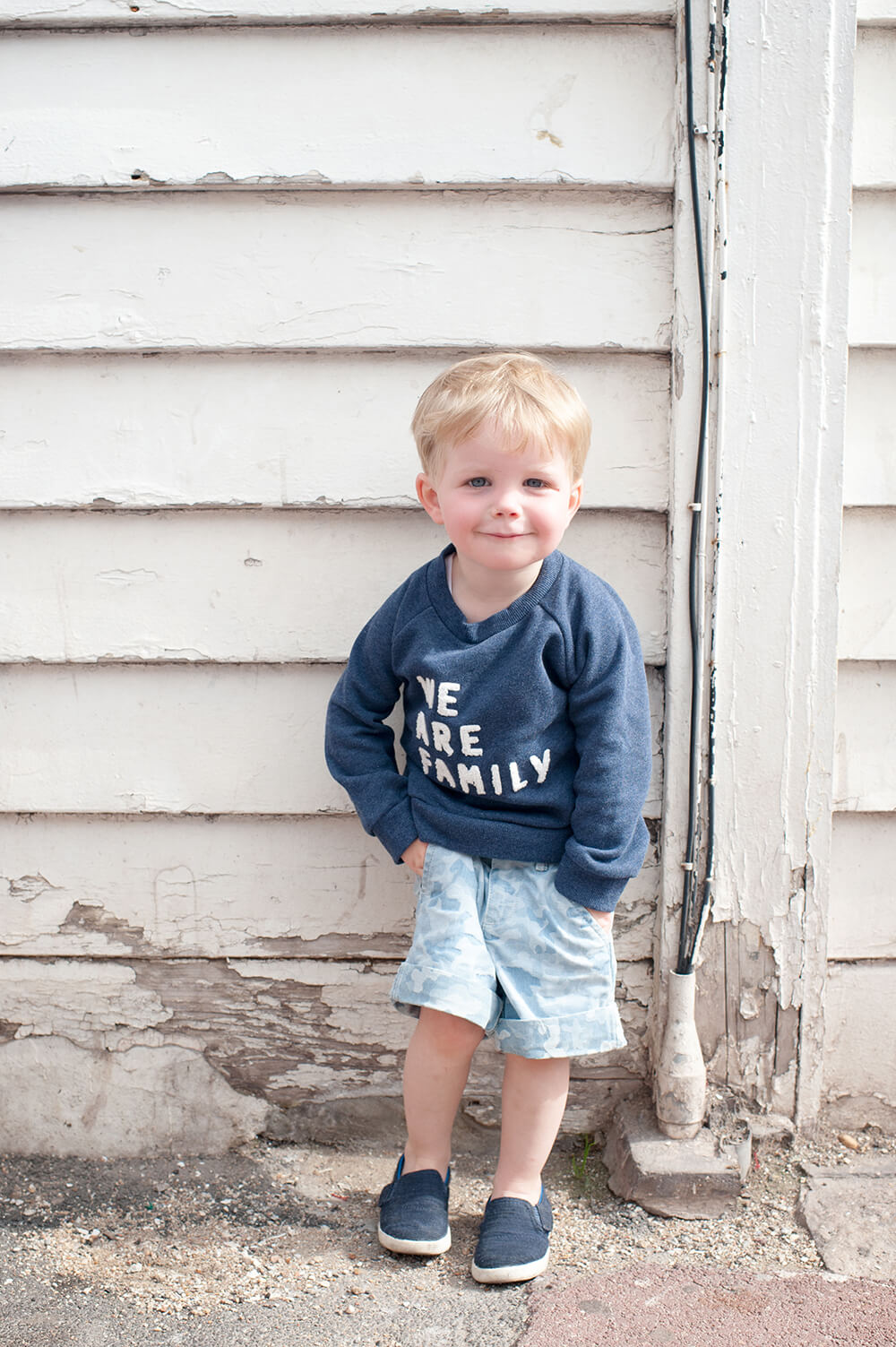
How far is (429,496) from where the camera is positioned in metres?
1.83

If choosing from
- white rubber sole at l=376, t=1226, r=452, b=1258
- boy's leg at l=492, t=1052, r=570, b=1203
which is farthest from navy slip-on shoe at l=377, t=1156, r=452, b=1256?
boy's leg at l=492, t=1052, r=570, b=1203

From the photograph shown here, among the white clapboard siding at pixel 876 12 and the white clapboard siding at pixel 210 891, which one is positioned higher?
the white clapboard siding at pixel 876 12

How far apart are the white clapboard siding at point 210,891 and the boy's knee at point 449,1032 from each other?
0.30m

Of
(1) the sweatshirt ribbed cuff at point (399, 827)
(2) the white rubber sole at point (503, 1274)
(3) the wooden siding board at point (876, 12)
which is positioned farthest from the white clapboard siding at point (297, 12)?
(2) the white rubber sole at point (503, 1274)

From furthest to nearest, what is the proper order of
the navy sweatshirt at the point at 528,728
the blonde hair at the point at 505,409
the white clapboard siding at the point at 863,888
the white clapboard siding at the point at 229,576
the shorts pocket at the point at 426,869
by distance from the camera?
the white clapboard siding at the point at 863,888, the white clapboard siding at the point at 229,576, the shorts pocket at the point at 426,869, the navy sweatshirt at the point at 528,728, the blonde hair at the point at 505,409

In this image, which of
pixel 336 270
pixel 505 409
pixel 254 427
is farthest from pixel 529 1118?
pixel 336 270

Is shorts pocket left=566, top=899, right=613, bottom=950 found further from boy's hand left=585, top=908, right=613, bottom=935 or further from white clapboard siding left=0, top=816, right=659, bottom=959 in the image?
white clapboard siding left=0, top=816, right=659, bottom=959

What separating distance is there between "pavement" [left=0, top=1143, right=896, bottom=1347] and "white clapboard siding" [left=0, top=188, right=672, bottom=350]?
159 cm

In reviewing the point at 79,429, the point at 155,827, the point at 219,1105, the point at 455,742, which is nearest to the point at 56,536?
the point at 79,429

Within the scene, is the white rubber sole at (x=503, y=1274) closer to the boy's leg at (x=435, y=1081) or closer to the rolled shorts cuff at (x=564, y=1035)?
the boy's leg at (x=435, y=1081)

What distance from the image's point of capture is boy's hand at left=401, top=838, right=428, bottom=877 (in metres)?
1.92

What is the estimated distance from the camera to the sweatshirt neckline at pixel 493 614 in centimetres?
181

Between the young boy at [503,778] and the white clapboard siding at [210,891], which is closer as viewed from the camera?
the young boy at [503,778]

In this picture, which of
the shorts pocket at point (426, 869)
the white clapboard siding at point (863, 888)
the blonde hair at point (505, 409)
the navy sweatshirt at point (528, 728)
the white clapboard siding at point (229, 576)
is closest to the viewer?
the blonde hair at point (505, 409)
